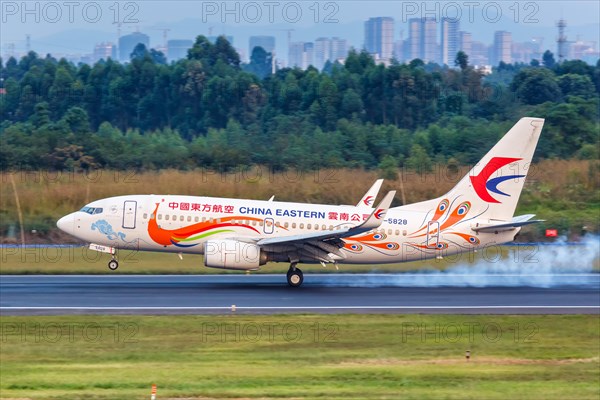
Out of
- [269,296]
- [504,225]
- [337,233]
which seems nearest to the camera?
[269,296]

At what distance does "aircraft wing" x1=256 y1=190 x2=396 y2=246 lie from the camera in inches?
1294

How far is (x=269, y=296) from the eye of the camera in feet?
109

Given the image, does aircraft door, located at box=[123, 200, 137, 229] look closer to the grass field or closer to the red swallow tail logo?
the grass field

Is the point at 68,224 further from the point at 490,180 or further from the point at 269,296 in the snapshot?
the point at 490,180

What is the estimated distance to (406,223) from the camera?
35969 mm

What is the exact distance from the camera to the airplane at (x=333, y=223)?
35375mm

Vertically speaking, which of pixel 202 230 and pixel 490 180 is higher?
pixel 490 180

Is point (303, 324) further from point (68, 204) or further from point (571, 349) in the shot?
point (68, 204)

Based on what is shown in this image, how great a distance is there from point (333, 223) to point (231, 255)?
4.11m

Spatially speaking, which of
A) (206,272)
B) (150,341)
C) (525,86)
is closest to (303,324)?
(150,341)

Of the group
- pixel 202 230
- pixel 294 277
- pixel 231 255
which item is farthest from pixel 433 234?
pixel 202 230

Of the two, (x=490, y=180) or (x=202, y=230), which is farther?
(x=490, y=180)

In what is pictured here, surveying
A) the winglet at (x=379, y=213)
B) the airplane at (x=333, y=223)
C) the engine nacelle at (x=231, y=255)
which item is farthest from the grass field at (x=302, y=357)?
the airplane at (x=333, y=223)

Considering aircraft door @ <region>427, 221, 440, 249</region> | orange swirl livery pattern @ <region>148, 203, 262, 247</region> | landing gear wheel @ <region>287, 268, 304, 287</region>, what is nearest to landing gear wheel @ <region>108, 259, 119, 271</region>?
orange swirl livery pattern @ <region>148, 203, 262, 247</region>
